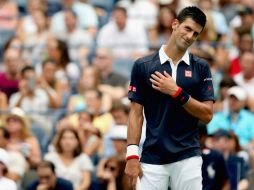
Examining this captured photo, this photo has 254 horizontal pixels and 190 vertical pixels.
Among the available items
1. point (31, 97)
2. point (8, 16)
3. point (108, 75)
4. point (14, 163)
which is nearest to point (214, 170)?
point (14, 163)

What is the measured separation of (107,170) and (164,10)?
460cm

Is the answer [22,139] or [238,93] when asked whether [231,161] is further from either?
[22,139]

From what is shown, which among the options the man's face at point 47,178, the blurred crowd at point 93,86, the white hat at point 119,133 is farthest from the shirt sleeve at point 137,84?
the white hat at point 119,133

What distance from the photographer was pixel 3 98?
14.3 metres

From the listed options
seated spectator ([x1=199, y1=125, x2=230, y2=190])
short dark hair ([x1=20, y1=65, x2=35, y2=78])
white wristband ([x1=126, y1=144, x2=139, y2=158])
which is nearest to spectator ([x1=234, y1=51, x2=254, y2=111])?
short dark hair ([x1=20, y1=65, x2=35, y2=78])

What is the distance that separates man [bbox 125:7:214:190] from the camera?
807 centimetres

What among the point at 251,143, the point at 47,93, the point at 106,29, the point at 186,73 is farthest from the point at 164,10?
the point at 186,73

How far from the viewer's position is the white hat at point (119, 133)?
39.0 ft

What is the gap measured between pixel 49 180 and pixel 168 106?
131 inches

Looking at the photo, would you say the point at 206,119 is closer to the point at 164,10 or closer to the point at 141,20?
the point at 164,10

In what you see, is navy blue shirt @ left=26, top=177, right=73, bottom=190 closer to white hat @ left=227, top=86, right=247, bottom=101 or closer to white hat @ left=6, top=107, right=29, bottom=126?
white hat @ left=6, top=107, right=29, bottom=126

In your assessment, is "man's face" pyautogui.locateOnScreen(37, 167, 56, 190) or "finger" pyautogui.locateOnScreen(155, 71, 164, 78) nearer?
"finger" pyautogui.locateOnScreen(155, 71, 164, 78)

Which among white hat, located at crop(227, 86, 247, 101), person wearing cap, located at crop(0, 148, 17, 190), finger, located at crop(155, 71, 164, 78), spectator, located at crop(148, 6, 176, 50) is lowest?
person wearing cap, located at crop(0, 148, 17, 190)

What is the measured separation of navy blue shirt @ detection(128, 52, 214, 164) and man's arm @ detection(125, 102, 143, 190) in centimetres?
8
